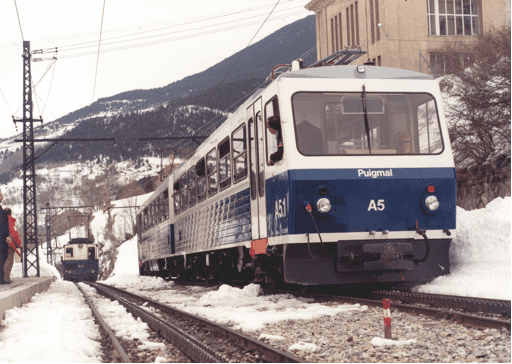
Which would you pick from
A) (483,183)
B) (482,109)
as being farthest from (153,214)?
(482,109)

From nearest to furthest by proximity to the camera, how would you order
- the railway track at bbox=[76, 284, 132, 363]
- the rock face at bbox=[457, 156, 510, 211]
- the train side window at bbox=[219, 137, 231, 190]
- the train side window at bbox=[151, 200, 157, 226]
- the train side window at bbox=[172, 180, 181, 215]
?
1. the railway track at bbox=[76, 284, 132, 363]
2. the train side window at bbox=[219, 137, 231, 190]
3. the train side window at bbox=[172, 180, 181, 215]
4. the rock face at bbox=[457, 156, 510, 211]
5. the train side window at bbox=[151, 200, 157, 226]

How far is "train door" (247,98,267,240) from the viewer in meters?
10.4

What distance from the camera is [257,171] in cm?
1057

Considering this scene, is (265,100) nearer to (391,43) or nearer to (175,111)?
(391,43)

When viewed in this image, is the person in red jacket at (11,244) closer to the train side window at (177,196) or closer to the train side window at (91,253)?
the train side window at (177,196)

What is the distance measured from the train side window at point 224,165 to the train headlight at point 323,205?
340cm

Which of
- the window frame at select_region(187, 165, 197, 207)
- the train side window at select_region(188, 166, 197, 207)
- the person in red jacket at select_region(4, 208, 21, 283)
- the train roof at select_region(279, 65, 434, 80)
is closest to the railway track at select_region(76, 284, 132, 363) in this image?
the train roof at select_region(279, 65, 434, 80)

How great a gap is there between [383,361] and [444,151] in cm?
503

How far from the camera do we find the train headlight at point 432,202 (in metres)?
9.49

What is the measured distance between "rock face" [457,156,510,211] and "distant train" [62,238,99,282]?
106 feet

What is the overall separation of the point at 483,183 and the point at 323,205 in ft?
39.3

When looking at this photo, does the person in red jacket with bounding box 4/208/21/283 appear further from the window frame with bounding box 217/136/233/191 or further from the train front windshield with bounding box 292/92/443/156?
the train front windshield with bounding box 292/92/443/156

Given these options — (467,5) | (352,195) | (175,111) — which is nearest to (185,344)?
(352,195)

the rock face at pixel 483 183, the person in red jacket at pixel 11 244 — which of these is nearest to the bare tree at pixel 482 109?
the rock face at pixel 483 183
